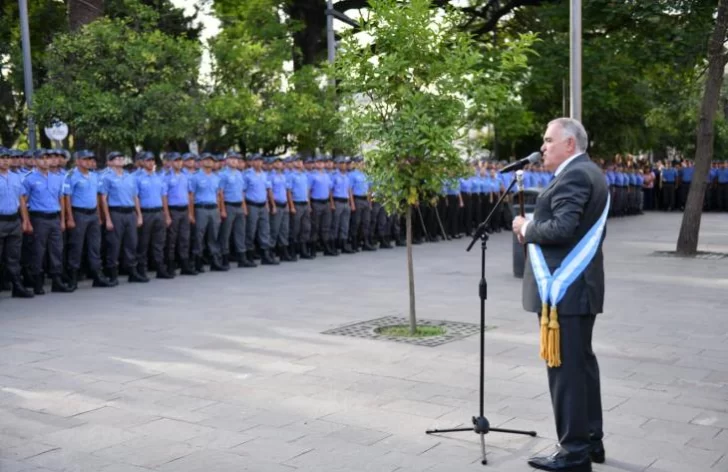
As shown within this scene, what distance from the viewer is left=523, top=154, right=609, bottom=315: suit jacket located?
5246 millimetres

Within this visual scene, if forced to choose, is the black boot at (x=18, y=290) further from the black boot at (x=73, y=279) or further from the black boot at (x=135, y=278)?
the black boot at (x=135, y=278)

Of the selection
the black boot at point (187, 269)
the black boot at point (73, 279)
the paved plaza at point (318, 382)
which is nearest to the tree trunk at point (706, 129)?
the paved plaza at point (318, 382)

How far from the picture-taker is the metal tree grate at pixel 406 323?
9.46 metres

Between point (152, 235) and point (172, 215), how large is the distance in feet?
2.02

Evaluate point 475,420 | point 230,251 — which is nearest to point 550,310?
point 475,420

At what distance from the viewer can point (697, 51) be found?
1912cm

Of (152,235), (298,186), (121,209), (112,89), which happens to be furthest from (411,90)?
(112,89)

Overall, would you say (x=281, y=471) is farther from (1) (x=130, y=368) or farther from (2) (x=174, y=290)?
(2) (x=174, y=290)

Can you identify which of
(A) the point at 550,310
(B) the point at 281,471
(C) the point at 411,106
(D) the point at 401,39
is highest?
(D) the point at 401,39

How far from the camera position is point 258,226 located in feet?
57.9

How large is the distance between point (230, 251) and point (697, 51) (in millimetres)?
10557

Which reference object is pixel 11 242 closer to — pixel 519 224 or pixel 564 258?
pixel 519 224

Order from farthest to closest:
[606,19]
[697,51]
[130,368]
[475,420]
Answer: [606,19], [697,51], [130,368], [475,420]

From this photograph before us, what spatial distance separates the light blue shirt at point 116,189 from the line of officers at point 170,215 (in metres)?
0.02
